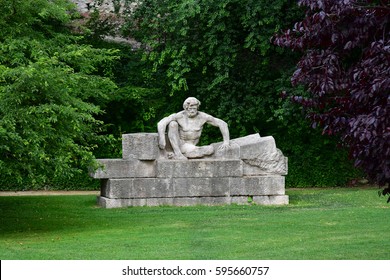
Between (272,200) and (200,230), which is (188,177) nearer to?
(272,200)

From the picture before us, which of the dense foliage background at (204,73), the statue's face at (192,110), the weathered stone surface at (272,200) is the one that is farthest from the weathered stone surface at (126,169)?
the dense foliage background at (204,73)

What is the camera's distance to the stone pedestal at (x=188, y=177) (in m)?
20.4

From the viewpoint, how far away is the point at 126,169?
2038cm

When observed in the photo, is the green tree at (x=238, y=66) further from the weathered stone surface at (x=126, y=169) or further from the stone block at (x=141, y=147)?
the weathered stone surface at (x=126, y=169)

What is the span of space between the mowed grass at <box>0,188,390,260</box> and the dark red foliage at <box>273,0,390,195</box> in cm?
192

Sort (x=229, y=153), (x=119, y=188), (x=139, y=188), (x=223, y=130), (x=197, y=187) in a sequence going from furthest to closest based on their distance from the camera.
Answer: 1. (x=223, y=130)
2. (x=229, y=153)
3. (x=197, y=187)
4. (x=139, y=188)
5. (x=119, y=188)

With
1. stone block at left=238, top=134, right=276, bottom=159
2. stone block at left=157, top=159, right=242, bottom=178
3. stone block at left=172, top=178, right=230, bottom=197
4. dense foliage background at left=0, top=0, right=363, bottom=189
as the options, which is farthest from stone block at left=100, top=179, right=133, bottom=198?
dense foliage background at left=0, top=0, right=363, bottom=189

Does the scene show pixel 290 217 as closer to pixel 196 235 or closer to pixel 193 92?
pixel 196 235

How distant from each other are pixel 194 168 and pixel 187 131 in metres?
0.84

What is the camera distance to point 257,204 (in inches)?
812

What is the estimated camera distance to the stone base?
2038cm

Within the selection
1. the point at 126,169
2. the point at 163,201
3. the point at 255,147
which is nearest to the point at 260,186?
the point at 255,147

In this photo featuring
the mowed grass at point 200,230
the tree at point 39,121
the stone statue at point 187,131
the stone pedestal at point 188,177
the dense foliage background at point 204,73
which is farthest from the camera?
the dense foliage background at point 204,73

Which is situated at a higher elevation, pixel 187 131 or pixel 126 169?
pixel 187 131
